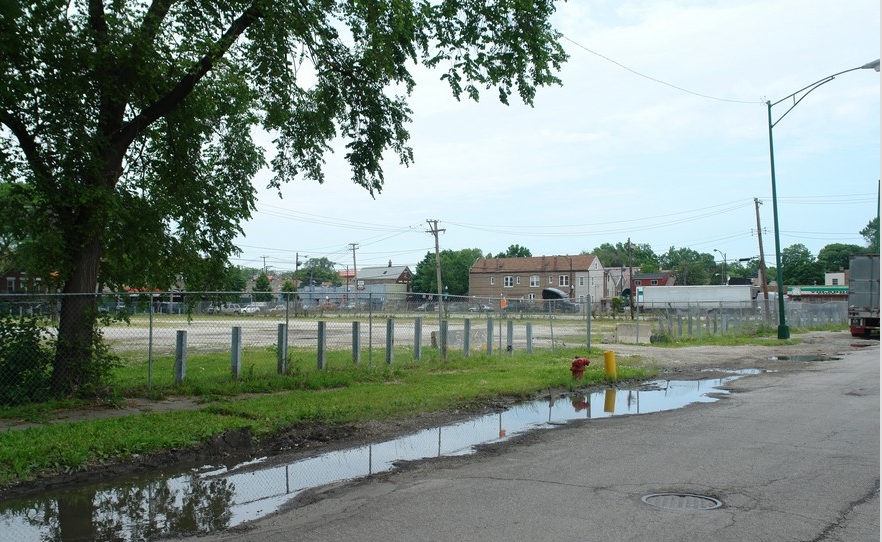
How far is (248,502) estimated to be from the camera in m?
7.16

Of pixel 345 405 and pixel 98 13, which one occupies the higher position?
pixel 98 13

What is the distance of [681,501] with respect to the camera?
6.79m

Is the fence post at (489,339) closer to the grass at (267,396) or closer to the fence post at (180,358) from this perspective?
the grass at (267,396)

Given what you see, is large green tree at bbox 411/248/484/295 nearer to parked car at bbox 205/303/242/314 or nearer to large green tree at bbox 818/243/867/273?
large green tree at bbox 818/243/867/273

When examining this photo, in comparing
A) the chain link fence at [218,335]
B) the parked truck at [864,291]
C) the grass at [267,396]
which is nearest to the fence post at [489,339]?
the chain link fence at [218,335]

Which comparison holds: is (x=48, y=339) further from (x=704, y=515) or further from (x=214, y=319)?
(x=704, y=515)

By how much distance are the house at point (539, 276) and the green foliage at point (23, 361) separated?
89.3 m

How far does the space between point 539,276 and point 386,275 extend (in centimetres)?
5483

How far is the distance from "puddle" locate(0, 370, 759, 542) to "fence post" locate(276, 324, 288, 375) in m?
5.22

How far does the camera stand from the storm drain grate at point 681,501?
6.60 metres

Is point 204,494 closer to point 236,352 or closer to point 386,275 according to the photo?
point 236,352

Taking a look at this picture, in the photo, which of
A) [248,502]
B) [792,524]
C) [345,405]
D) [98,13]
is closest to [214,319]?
[345,405]

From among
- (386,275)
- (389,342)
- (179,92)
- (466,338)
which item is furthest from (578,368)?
(386,275)

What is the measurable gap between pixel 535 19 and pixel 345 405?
8014 millimetres
